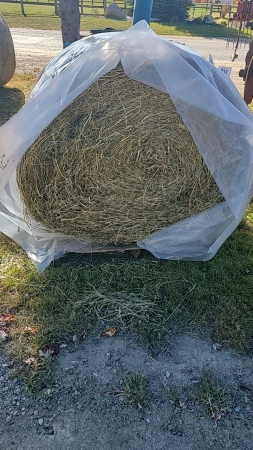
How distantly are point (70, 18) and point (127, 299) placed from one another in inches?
320

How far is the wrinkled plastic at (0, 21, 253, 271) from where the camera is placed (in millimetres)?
3043

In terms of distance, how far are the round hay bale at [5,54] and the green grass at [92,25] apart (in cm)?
1160

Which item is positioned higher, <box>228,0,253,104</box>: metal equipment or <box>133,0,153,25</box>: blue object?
<box>133,0,153,25</box>: blue object

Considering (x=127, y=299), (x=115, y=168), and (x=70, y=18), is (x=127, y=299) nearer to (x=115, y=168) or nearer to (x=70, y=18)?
(x=115, y=168)

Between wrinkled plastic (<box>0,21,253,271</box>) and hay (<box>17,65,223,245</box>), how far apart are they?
11 cm

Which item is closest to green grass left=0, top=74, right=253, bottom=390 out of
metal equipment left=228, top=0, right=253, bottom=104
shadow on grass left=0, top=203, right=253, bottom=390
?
shadow on grass left=0, top=203, right=253, bottom=390

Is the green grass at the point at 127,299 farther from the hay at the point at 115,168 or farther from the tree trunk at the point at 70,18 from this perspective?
the tree trunk at the point at 70,18

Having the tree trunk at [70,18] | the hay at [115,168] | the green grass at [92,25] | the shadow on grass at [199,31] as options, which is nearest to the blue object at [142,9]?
the hay at [115,168]

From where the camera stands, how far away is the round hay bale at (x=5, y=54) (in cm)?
819

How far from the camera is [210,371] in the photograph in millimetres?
2734

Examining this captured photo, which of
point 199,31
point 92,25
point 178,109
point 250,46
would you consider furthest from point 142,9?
point 199,31

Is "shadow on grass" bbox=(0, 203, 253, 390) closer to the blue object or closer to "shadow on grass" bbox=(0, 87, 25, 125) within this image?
the blue object

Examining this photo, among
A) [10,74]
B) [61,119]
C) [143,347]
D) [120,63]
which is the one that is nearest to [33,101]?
[61,119]

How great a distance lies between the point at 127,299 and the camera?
330 cm
